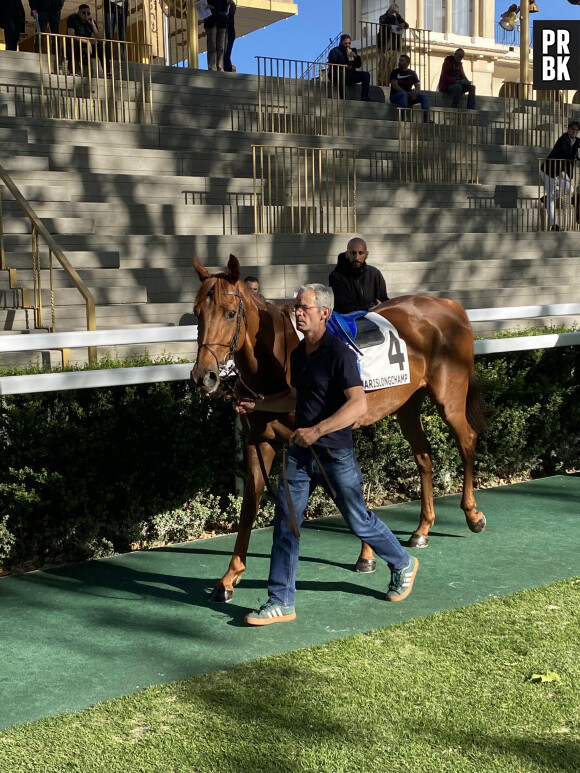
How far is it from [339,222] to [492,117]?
780 cm

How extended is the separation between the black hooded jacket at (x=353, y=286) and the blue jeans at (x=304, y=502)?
9.62 feet

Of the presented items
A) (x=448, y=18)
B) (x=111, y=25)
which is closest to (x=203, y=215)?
(x=111, y=25)

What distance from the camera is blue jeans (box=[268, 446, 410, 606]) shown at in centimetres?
542

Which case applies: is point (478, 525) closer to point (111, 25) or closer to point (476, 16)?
point (111, 25)

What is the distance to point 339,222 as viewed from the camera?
16.3 m

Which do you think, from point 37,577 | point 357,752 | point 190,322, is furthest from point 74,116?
point 357,752

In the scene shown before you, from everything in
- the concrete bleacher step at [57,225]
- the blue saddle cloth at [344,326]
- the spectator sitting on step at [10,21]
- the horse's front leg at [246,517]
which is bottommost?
the horse's front leg at [246,517]

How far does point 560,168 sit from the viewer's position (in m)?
19.6

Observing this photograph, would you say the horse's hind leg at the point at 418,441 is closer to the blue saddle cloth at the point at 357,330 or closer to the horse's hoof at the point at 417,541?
the horse's hoof at the point at 417,541

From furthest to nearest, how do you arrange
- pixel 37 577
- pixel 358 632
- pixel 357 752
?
pixel 37 577, pixel 358 632, pixel 357 752

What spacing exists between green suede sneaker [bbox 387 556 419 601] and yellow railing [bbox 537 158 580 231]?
46.4 feet

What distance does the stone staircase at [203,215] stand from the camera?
12.4 meters

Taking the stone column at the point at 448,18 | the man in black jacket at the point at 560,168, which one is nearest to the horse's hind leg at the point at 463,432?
the man in black jacket at the point at 560,168

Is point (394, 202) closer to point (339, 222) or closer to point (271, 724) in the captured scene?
point (339, 222)
